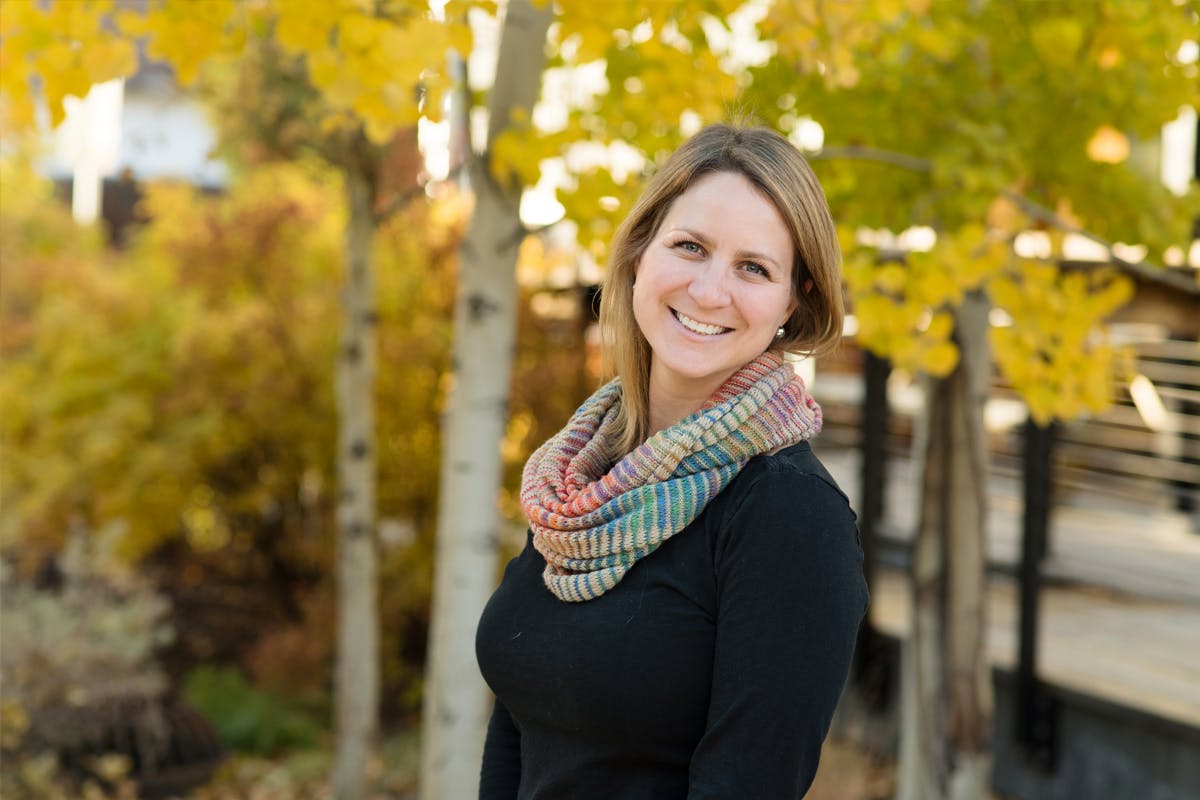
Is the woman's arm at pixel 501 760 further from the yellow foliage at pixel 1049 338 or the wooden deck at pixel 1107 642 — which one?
the wooden deck at pixel 1107 642

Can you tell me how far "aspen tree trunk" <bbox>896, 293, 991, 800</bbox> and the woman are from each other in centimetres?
273

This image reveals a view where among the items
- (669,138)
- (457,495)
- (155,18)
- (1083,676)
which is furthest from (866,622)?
(155,18)

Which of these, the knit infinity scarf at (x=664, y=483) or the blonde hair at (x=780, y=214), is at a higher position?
the blonde hair at (x=780, y=214)

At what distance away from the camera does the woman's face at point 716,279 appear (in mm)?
1487

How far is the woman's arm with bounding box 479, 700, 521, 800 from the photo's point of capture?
1.76 metres

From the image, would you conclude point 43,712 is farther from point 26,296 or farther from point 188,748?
point 26,296

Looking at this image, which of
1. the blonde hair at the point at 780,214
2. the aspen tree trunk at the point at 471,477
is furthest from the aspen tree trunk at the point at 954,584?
the blonde hair at the point at 780,214

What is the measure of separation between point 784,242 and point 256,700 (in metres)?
6.43

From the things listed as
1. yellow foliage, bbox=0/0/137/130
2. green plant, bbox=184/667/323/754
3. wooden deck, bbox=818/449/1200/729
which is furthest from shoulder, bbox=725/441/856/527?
green plant, bbox=184/667/323/754

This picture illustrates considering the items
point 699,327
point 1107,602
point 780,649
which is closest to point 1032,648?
point 1107,602

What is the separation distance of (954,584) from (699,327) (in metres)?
3.03

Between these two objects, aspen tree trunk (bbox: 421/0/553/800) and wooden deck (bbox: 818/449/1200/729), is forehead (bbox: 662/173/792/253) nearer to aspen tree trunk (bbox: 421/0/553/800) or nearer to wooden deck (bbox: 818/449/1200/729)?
aspen tree trunk (bbox: 421/0/553/800)

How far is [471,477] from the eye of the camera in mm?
3914

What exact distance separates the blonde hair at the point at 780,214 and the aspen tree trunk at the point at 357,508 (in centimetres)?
381
